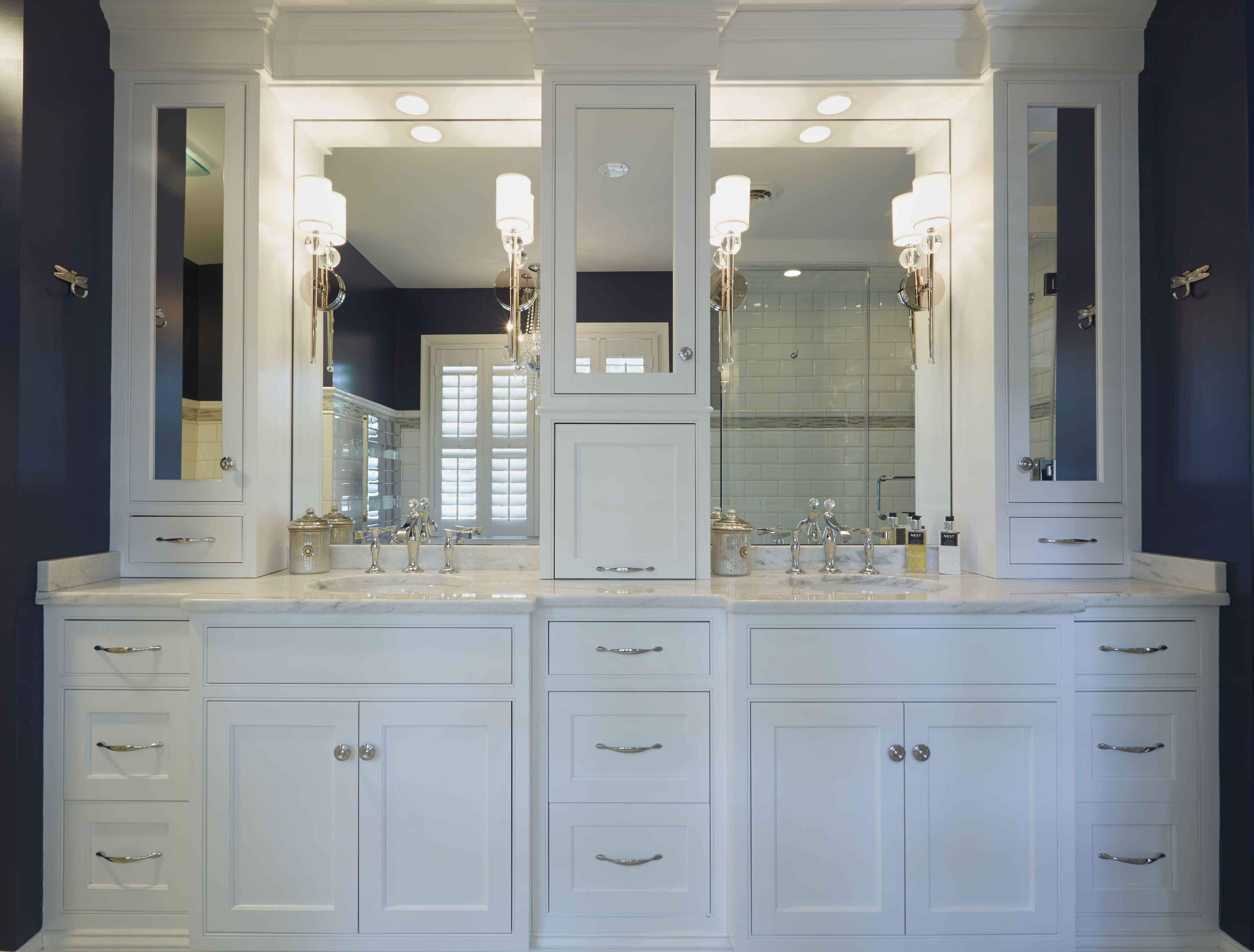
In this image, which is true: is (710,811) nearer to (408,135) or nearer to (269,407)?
(269,407)

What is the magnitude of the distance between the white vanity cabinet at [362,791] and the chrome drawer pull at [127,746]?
200 millimetres

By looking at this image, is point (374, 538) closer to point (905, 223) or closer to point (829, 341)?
point (829, 341)

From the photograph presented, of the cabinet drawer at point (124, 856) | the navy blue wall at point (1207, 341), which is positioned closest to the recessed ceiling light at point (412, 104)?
the navy blue wall at point (1207, 341)

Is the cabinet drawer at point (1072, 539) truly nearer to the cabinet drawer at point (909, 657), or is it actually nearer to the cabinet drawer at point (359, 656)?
the cabinet drawer at point (909, 657)

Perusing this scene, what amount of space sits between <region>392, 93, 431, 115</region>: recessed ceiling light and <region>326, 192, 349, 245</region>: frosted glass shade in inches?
13.2

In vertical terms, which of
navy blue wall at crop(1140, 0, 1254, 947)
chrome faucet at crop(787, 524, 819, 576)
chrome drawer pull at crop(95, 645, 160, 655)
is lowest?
chrome drawer pull at crop(95, 645, 160, 655)

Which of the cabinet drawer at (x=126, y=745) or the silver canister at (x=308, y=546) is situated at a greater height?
the silver canister at (x=308, y=546)

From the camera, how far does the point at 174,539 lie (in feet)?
6.82

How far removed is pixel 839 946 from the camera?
1.66 metres

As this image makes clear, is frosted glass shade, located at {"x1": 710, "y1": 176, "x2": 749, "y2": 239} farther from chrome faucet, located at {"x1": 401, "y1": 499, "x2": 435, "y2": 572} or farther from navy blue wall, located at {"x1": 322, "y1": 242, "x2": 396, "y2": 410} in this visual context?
chrome faucet, located at {"x1": 401, "y1": 499, "x2": 435, "y2": 572}

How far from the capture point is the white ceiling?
7.57ft

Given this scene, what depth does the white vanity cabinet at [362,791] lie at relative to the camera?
65.4 inches

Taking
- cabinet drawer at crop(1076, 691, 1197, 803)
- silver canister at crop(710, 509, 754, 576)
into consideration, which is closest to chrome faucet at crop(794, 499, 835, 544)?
silver canister at crop(710, 509, 754, 576)

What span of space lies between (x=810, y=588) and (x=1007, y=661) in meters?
0.53
